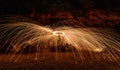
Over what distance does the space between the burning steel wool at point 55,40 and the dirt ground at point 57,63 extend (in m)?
1.08

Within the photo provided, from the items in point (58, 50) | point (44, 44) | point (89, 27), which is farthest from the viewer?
point (89, 27)

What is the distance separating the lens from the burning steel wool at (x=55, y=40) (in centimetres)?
1038

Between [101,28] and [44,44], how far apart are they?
3.11 m

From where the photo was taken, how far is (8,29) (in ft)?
39.5

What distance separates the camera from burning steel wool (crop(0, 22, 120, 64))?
1038cm

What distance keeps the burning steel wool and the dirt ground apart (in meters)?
1.08

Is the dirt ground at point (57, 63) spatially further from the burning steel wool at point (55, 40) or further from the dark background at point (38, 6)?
the dark background at point (38, 6)

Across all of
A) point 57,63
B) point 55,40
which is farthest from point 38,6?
point 57,63

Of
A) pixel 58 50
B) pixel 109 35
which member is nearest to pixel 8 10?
pixel 58 50

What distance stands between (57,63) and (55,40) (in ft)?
11.6

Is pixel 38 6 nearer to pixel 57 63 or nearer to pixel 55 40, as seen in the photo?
pixel 55 40

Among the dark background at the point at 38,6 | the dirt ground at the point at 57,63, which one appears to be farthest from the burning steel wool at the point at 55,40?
the dirt ground at the point at 57,63

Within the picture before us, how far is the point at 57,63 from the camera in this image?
7758 millimetres

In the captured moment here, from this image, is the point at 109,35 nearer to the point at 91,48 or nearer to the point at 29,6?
the point at 91,48
